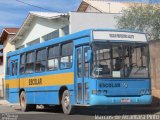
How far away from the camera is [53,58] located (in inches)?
763

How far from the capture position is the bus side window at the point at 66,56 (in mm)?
17922

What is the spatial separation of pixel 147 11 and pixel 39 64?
908 centimetres

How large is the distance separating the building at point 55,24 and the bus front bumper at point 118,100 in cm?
1545

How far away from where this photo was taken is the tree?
2700 centimetres

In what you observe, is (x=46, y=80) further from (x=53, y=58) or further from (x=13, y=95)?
(x=13, y=95)

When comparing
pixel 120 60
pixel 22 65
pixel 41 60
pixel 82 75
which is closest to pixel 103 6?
pixel 22 65

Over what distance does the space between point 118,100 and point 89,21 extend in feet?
53.6

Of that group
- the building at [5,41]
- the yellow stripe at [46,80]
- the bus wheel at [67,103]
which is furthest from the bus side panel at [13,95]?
the building at [5,41]

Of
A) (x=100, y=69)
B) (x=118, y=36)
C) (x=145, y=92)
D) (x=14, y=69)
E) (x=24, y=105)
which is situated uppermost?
(x=118, y=36)

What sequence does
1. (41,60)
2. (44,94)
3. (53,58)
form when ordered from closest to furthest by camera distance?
(53,58)
(44,94)
(41,60)

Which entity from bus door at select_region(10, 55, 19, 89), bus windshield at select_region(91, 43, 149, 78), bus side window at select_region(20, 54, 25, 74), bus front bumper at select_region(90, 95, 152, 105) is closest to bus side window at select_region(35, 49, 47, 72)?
bus side window at select_region(20, 54, 25, 74)

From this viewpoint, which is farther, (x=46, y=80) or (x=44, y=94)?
(x=44, y=94)

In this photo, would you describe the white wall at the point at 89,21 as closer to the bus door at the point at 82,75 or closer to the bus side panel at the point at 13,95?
the bus side panel at the point at 13,95

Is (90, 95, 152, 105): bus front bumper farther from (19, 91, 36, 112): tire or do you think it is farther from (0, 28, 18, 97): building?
(0, 28, 18, 97): building
